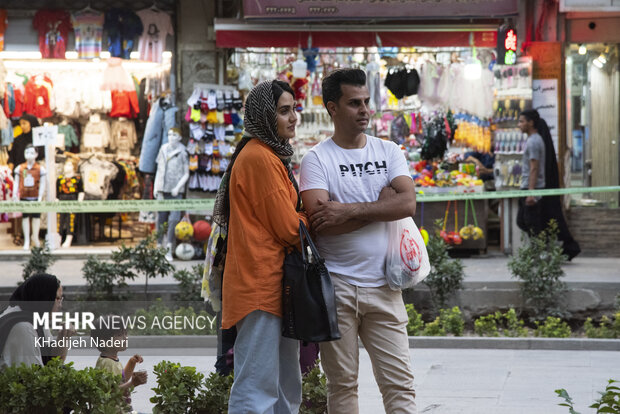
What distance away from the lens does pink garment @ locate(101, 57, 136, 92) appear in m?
15.7

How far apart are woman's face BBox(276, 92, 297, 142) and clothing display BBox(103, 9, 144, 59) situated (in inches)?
435

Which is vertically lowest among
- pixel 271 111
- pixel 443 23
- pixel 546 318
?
pixel 546 318

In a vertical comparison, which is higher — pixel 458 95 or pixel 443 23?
pixel 443 23

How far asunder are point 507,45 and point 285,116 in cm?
1002

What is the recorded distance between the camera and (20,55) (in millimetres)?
15641

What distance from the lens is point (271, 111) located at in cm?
463

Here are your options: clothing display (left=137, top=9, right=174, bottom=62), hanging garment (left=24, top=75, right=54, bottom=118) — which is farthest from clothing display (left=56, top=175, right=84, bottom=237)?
clothing display (left=137, top=9, right=174, bottom=62)

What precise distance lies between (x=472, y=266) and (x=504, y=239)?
4.96ft

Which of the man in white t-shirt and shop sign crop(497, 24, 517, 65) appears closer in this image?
the man in white t-shirt

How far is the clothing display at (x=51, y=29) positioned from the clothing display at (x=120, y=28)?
61cm

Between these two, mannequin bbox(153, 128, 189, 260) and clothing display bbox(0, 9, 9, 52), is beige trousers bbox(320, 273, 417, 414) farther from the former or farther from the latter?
clothing display bbox(0, 9, 9, 52)

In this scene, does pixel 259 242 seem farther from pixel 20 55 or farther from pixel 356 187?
pixel 20 55

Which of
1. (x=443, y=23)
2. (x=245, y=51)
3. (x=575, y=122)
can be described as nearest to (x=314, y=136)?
(x=245, y=51)

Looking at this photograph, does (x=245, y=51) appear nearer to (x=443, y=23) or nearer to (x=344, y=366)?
(x=443, y=23)
